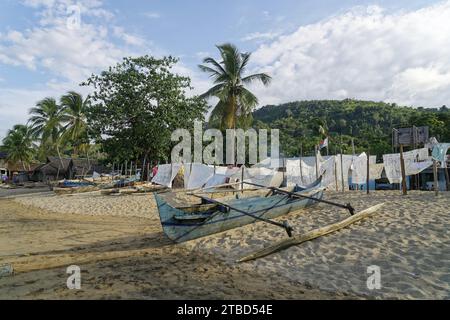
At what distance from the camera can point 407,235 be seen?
5.58m

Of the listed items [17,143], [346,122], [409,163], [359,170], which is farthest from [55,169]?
[346,122]

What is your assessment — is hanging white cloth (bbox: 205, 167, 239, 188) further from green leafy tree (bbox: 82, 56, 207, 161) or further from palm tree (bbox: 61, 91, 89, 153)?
palm tree (bbox: 61, 91, 89, 153)

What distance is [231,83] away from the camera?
57.9ft

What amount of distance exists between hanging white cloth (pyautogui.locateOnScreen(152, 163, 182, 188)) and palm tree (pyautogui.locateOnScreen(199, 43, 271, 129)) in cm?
412

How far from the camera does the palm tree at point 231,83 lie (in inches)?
690

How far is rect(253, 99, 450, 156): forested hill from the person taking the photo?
27859mm

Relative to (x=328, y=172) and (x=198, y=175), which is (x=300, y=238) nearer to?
(x=198, y=175)

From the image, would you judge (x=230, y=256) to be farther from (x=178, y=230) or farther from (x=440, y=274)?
(x=440, y=274)

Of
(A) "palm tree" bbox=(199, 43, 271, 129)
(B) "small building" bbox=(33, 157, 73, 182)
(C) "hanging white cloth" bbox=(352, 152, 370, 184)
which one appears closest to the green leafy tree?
(A) "palm tree" bbox=(199, 43, 271, 129)

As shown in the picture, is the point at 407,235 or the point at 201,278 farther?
the point at 407,235

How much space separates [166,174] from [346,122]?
4369 cm

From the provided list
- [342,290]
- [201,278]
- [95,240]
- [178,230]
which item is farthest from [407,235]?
[95,240]

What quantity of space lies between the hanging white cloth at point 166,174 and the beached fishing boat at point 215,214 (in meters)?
8.09

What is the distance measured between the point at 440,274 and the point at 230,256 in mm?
3047
